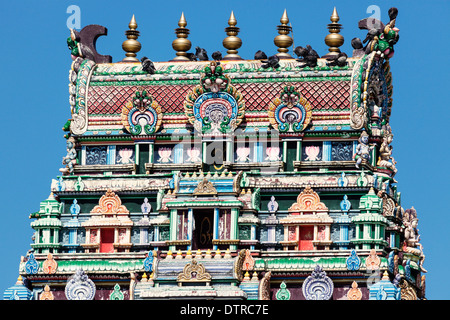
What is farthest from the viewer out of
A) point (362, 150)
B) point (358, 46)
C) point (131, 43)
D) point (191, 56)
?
point (191, 56)

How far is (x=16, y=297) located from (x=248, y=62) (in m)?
14.5

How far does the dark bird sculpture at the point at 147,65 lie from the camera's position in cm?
7181

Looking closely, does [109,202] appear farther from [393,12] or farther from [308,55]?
[393,12]

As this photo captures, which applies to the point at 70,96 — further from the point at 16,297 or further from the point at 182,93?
the point at 16,297

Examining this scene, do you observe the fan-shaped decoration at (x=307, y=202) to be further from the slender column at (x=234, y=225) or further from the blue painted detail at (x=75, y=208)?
the blue painted detail at (x=75, y=208)

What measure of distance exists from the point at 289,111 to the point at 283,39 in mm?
4788

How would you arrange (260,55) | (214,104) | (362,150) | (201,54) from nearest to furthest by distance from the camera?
(362,150), (214,104), (260,55), (201,54)

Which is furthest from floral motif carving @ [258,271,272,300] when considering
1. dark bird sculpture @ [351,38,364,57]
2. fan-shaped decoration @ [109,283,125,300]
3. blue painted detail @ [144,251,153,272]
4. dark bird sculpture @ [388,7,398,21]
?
dark bird sculpture @ [388,7,398,21]

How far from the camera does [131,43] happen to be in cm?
7500

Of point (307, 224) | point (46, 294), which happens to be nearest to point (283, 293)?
point (307, 224)

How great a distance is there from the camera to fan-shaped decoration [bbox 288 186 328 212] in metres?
67.8

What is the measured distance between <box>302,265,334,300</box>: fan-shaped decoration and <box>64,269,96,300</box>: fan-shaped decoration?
8.81 m

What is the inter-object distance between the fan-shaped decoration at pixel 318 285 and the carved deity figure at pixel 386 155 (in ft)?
23.4
